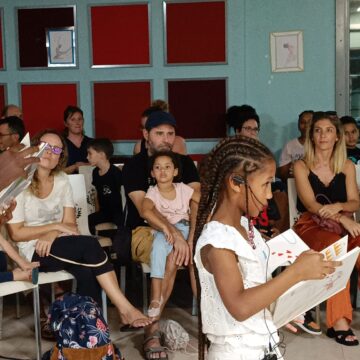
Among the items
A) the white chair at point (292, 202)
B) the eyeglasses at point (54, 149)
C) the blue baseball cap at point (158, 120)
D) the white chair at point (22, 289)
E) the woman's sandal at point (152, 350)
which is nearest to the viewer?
the white chair at point (22, 289)

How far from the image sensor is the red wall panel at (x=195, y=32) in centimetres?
578

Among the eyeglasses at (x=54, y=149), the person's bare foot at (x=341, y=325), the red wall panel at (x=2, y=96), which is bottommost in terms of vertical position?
the person's bare foot at (x=341, y=325)

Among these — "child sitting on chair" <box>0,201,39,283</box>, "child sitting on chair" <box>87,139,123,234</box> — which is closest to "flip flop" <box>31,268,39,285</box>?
"child sitting on chair" <box>0,201,39,283</box>

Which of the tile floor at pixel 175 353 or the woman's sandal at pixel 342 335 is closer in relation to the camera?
the tile floor at pixel 175 353

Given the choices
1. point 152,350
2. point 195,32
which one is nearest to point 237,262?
point 152,350

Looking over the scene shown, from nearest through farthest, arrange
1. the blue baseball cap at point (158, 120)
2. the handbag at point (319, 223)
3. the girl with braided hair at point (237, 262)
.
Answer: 1. the girl with braided hair at point (237, 262)
2. the handbag at point (319, 223)
3. the blue baseball cap at point (158, 120)

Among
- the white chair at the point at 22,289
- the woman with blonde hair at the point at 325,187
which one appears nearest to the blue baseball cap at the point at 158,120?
the woman with blonde hair at the point at 325,187

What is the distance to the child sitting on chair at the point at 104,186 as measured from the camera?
4.50 m

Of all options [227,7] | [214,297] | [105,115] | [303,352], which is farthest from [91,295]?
[227,7]

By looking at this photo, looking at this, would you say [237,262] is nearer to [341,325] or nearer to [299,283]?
[299,283]

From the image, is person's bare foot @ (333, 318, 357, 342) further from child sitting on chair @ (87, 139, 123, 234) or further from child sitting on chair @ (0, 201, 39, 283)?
child sitting on chair @ (0, 201, 39, 283)

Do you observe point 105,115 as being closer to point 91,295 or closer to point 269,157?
point 91,295

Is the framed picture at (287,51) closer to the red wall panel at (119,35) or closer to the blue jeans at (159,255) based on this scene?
the red wall panel at (119,35)

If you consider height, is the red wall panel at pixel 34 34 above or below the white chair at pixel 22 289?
above
